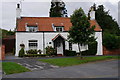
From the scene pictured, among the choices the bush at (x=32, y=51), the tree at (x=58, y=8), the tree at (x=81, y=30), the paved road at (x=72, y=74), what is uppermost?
the tree at (x=58, y=8)

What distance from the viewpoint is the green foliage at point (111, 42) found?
31616mm

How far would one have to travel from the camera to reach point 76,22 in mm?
21406

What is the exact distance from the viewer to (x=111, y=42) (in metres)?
31.7

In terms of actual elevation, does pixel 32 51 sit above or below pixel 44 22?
below

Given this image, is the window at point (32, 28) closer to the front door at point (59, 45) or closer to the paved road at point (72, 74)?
the front door at point (59, 45)

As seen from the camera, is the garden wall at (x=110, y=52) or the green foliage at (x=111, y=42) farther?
the garden wall at (x=110, y=52)

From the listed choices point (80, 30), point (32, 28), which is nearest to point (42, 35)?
point (32, 28)

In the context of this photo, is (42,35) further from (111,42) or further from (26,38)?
(111,42)

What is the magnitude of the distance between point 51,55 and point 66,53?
2.86m

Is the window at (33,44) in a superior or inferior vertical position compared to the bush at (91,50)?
superior

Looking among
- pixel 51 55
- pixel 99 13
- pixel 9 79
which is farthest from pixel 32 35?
pixel 99 13

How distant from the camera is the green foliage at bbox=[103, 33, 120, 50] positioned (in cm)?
3162

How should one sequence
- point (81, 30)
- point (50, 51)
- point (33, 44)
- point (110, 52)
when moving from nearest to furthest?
point (81, 30), point (50, 51), point (33, 44), point (110, 52)

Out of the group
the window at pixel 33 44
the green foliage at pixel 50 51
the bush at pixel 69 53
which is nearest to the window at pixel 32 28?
the window at pixel 33 44
